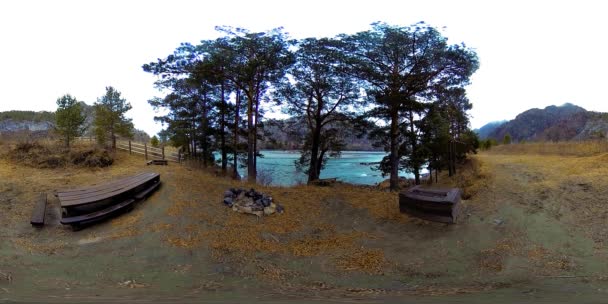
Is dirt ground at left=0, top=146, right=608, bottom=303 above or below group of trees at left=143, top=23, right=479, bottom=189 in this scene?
below

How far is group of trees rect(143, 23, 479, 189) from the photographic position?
15180mm

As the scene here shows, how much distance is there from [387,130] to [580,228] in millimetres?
11332

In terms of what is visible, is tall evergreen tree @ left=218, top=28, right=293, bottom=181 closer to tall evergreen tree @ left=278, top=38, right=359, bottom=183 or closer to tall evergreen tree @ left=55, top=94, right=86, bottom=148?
tall evergreen tree @ left=278, top=38, right=359, bottom=183

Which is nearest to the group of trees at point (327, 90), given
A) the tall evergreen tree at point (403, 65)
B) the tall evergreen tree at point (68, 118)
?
the tall evergreen tree at point (403, 65)

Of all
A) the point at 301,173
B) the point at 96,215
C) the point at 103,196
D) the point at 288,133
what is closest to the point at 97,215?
the point at 96,215

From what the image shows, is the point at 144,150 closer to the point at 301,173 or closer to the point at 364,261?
the point at 301,173

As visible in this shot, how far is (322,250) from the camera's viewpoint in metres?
8.22

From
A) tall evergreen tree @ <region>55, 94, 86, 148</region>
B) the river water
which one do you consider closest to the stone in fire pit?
the river water

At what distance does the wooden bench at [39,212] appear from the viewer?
9109 millimetres

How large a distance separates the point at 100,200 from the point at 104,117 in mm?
14870

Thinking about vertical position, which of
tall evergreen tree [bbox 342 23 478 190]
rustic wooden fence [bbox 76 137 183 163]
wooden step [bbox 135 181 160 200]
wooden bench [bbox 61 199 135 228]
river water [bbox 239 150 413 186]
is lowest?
river water [bbox 239 150 413 186]

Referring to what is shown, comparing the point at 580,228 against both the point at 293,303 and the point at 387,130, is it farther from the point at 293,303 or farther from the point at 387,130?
the point at 387,130

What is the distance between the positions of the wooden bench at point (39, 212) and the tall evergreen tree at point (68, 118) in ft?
33.2

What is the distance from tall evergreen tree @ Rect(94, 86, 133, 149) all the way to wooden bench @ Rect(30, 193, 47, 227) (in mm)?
12867
